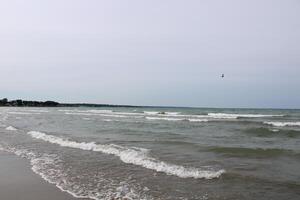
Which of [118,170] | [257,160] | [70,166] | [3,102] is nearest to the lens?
[118,170]

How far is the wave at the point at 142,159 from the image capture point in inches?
420

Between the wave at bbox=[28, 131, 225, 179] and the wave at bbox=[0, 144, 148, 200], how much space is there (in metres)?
1.81

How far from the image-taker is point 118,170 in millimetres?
11492

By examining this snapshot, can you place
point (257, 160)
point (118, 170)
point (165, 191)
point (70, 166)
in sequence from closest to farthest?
point (165, 191)
point (118, 170)
point (70, 166)
point (257, 160)

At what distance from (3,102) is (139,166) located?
131m

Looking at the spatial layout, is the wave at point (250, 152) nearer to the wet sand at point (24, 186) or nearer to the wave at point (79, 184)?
the wave at point (79, 184)

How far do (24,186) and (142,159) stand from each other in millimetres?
4468

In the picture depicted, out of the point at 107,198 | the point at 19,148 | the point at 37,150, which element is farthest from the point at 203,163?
the point at 19,148

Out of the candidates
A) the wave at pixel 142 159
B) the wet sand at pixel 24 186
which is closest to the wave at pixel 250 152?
the wave at pixel 142 159

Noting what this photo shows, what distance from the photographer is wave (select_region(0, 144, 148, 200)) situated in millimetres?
8609

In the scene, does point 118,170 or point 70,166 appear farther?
point 70,166

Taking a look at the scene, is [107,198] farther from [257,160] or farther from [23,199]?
[257,160]

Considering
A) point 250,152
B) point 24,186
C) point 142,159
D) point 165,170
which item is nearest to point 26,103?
point 250,152

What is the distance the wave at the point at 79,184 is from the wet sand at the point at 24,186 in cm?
20
